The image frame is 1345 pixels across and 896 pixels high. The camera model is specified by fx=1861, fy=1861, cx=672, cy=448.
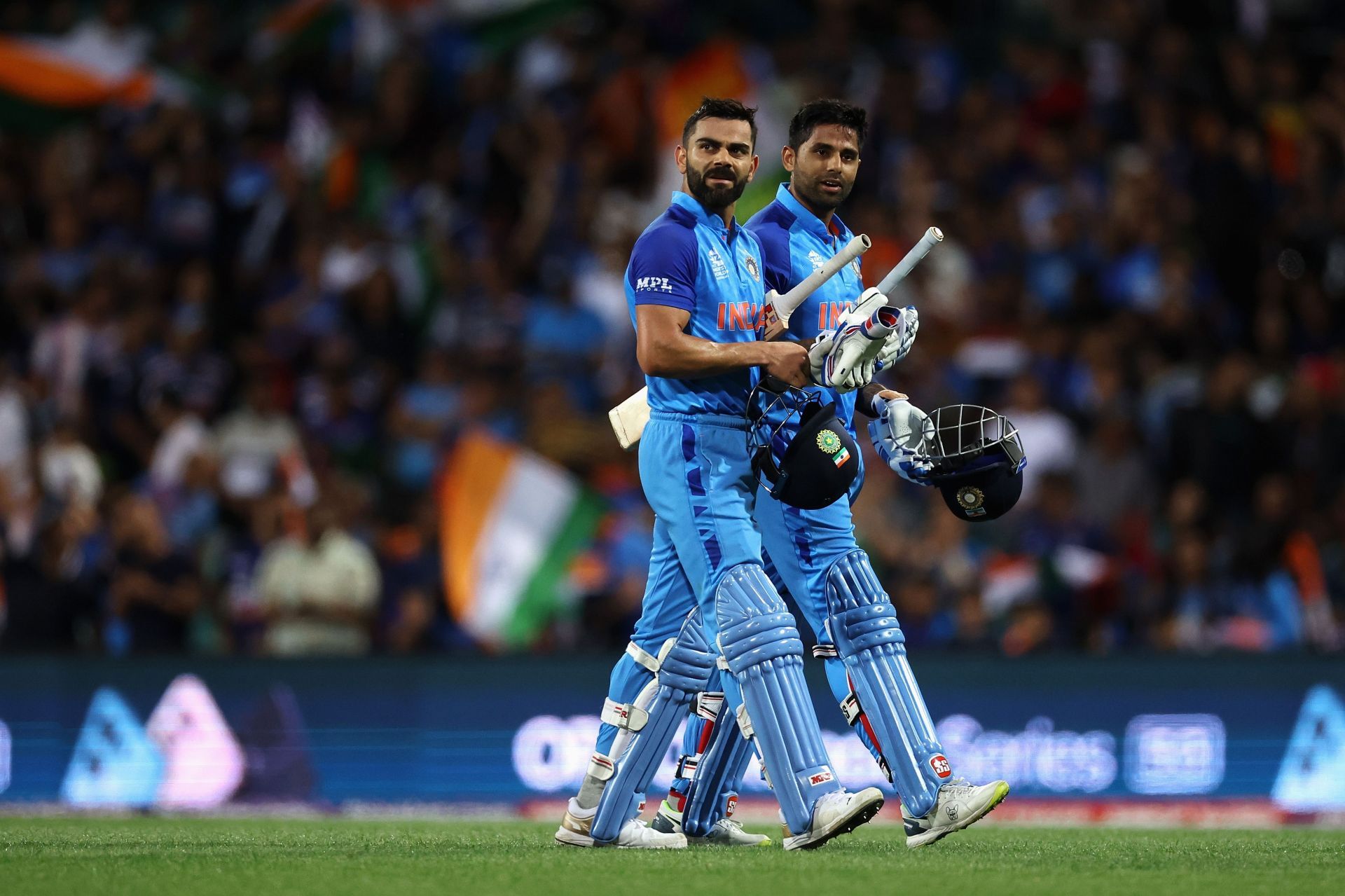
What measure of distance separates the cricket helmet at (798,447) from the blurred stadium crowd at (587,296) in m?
5.76

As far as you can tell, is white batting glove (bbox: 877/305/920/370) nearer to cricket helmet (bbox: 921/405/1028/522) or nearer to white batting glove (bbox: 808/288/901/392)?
white batting glove (bbox: 808/288/901/392)

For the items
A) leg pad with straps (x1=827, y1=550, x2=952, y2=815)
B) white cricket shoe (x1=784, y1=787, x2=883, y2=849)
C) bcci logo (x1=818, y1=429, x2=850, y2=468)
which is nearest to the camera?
white cricket shoe (x1=784, y1=787, x2=883, y2=849)

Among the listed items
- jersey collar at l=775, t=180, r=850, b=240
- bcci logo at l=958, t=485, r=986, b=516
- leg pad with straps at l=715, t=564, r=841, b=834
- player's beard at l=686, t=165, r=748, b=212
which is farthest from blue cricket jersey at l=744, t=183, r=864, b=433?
leg pad with straps at l=715, t=564, r=841, b=834

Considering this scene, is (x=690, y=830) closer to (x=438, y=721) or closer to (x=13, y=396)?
(x=438, y=721)

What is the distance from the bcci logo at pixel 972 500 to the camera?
7027mm

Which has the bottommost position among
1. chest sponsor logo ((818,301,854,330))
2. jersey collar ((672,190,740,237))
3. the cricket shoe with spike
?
the cricket shoe with spike

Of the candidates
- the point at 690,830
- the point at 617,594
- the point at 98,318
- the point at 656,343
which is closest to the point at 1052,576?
the point at 617,594

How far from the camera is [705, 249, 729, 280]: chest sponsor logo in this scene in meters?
6.87

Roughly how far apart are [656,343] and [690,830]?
7.03ft

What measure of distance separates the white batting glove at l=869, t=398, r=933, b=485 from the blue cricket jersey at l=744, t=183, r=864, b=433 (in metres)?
0.15

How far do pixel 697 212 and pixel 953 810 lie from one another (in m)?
2.38

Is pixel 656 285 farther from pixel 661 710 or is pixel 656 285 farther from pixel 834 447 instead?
pixel 661 710

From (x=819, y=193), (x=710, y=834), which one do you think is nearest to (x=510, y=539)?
(x=710, y=834)

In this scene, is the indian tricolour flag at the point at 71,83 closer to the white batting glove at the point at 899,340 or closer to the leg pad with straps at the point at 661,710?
the leg pad with straps at the point at 661,710
